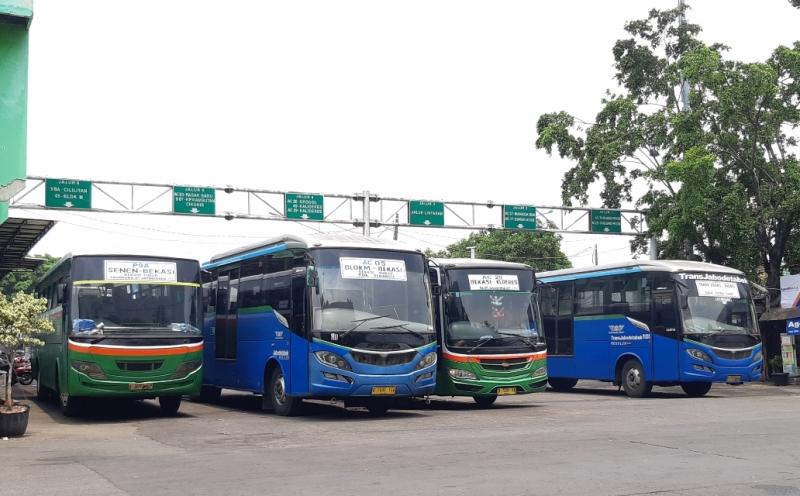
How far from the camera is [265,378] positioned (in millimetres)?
17250

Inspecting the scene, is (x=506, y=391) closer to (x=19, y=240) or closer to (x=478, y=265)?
(x=478, y=265)

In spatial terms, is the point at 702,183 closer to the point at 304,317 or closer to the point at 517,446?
the point at 304,317

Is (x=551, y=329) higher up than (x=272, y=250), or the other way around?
(x=272, y=250)

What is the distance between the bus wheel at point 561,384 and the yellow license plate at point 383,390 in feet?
37.1

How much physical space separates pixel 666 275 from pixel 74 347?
12.6 meters

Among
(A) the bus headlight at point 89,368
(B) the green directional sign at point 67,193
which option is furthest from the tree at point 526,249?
(A) the bus headlight at point 89,368

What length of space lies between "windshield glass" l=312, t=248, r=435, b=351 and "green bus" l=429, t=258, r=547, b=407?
4.40 ft

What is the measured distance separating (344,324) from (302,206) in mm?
19475

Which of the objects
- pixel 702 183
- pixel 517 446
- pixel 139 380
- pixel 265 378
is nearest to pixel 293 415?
pixel 265 378

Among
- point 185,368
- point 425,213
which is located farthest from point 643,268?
point 425,213

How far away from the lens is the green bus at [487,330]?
1767 cm

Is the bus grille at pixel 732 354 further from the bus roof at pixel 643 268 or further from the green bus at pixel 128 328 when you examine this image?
the green bus at pixel 128 328

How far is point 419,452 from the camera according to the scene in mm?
10945

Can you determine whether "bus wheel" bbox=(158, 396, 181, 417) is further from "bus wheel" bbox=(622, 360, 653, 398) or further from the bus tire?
"bus wheel" bbox=(622, 360, 653, 398)
